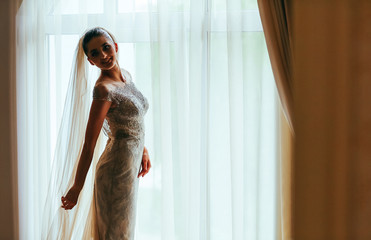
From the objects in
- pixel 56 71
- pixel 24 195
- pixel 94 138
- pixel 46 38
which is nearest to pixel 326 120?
pixel 94 138

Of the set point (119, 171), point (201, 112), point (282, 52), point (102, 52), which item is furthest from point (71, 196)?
point (282, 52)

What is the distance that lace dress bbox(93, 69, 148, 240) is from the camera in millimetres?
1631

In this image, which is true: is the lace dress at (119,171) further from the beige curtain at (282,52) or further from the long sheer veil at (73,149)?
the beige curtain at (282,52)

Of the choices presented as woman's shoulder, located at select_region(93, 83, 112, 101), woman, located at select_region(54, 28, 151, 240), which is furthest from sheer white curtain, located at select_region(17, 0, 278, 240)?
woman's shoulder, located at select_region(93, 83, 112, 101)

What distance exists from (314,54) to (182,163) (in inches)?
68.1

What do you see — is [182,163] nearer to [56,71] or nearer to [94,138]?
[94,138]

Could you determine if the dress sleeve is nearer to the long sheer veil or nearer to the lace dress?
the lace dress

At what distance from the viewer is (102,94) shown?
1.56 m

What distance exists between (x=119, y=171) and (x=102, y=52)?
582 mm

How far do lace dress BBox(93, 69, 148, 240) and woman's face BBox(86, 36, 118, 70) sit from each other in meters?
0.12

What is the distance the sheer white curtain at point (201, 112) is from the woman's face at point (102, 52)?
1.66 feet

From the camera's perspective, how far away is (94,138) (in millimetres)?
1562

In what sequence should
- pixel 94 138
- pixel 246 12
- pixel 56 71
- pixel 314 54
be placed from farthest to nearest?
pixel 56 71 < pixel 246 12 < pixel 94 138 < pixel 314 54

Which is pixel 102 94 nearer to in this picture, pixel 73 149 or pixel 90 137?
pixel 90 137
